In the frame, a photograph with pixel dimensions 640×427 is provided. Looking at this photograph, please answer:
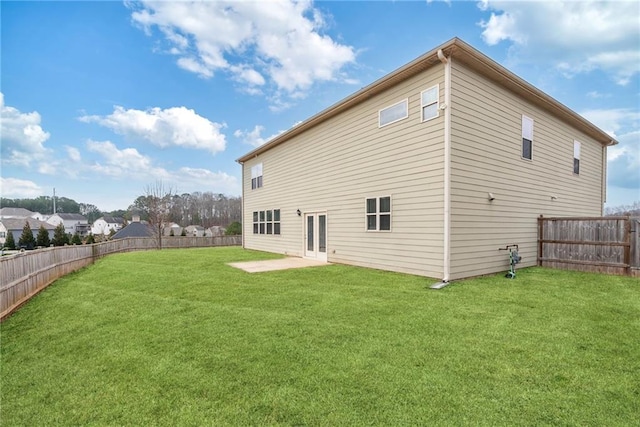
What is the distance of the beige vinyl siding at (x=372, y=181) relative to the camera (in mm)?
7125

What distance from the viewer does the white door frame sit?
35.9 ft

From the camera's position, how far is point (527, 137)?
8859 millimetres

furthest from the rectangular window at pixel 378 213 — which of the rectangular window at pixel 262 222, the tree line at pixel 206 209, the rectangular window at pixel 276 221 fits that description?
the tree line at pixel 206 209

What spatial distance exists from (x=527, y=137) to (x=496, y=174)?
7.22 feet

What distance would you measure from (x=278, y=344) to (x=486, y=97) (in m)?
7.67

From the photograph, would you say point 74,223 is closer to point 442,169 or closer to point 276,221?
point 276,221

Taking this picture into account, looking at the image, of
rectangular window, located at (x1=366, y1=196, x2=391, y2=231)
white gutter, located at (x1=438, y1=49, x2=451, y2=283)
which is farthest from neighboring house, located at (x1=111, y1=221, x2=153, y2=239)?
white gutter, located at (x1=438, y1=49, x2=451, y2=283)

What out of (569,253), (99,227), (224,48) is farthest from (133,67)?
(99,227)

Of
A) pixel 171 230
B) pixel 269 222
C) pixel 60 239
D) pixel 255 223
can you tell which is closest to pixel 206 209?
pixel 171 230

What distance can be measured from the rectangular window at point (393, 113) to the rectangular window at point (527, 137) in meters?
3.84

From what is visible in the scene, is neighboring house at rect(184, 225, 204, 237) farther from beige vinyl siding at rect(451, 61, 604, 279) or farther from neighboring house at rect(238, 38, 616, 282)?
beige vinyl siding at rect(451, 61, 604, 279)

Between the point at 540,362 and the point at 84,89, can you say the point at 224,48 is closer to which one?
the point at 84,89

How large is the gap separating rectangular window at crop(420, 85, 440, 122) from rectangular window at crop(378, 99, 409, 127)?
1.62 ft

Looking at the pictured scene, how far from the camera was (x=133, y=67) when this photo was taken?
44.2 ft
